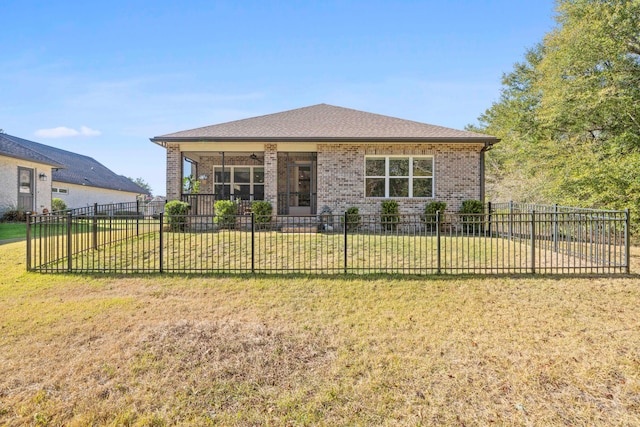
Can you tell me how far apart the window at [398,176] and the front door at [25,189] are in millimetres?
18536

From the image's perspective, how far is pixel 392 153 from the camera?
1363 centimetres

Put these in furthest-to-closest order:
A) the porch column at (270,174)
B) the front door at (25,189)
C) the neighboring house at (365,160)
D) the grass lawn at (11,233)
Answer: the front door at (25,189) < the porch column at (270,174) < the neighboring house at (365,160) < the grass lawn at (11,233)

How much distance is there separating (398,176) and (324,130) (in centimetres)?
366

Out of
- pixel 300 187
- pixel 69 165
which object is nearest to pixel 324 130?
pixel 300 187

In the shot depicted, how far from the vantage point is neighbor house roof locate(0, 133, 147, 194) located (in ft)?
61.1

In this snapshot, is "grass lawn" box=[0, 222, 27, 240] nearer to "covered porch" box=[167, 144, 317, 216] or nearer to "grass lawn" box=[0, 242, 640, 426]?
"covered porch" box=[167, 144, 317, 216]

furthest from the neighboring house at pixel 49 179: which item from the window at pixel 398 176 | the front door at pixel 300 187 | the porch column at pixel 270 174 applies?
the window at pixel 398 176

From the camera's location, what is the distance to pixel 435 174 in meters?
13.6

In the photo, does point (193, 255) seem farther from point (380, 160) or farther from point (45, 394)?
point (380, 160)

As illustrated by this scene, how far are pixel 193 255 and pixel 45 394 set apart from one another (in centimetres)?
506

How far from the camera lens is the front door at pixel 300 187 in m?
15.5

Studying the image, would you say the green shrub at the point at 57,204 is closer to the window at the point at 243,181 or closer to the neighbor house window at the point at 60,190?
the neighbor house window at the point at 60,190

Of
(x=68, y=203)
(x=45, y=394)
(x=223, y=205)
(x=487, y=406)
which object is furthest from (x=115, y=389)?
(x=68, y=203)

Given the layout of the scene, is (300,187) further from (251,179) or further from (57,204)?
(57,204)
